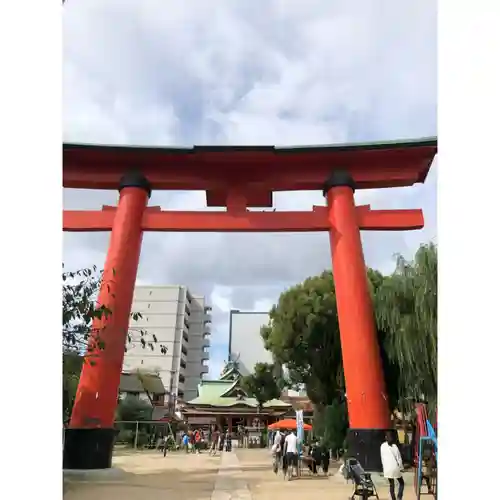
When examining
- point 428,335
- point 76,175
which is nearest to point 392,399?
point 428,335

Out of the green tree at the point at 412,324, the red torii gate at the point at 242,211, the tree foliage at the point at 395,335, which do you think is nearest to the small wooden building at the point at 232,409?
the tree foliage at the point at 395,335

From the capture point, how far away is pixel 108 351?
336 inches

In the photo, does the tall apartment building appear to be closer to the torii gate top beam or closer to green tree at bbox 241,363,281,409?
green tree at bbox 241,363,281,409

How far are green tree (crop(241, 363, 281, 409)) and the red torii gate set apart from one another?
15357mm

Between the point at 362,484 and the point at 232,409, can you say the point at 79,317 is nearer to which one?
the point at 362,484

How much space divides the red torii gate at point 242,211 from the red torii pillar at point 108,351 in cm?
2

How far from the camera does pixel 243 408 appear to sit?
25.5 metres

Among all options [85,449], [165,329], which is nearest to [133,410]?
[85,449]

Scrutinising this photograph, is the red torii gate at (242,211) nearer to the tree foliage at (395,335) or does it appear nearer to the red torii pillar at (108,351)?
the red torii pillar at (108,351)

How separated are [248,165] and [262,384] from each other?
1639 centimetres

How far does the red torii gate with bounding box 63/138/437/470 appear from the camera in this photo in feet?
28.1

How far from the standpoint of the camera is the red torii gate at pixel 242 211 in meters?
8.56
